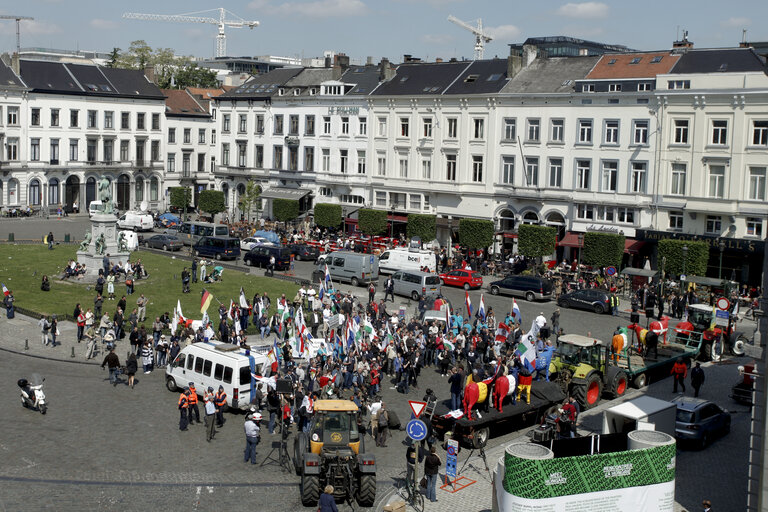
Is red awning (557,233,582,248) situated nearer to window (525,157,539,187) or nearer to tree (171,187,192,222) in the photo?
window (525,157,539,187)

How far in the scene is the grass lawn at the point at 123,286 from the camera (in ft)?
157

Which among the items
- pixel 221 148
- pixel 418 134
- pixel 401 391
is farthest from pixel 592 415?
pixel 221 148

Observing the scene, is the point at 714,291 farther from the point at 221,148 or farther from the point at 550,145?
the point at 221,148

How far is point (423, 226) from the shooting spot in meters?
69.6

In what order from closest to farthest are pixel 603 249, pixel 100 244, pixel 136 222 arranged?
pixel 100 244
pixel 603 249
pixel 136 222

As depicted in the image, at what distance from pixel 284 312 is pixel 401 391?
29.0 feet

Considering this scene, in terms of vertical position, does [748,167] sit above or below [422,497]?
above

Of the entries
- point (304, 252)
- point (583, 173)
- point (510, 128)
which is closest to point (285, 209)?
point (304, 252)

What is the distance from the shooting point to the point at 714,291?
177ft

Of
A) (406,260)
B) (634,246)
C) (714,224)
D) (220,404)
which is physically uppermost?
(714,224)

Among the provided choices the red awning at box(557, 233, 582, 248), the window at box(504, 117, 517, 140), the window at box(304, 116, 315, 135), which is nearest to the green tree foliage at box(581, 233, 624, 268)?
the red awning at box(557, 233, 582, 248)

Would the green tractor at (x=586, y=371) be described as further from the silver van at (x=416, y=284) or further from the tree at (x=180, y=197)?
the tree at (x=180, y=197)

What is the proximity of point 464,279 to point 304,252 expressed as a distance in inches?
580

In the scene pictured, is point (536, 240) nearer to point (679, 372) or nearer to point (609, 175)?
point (609, 175)
